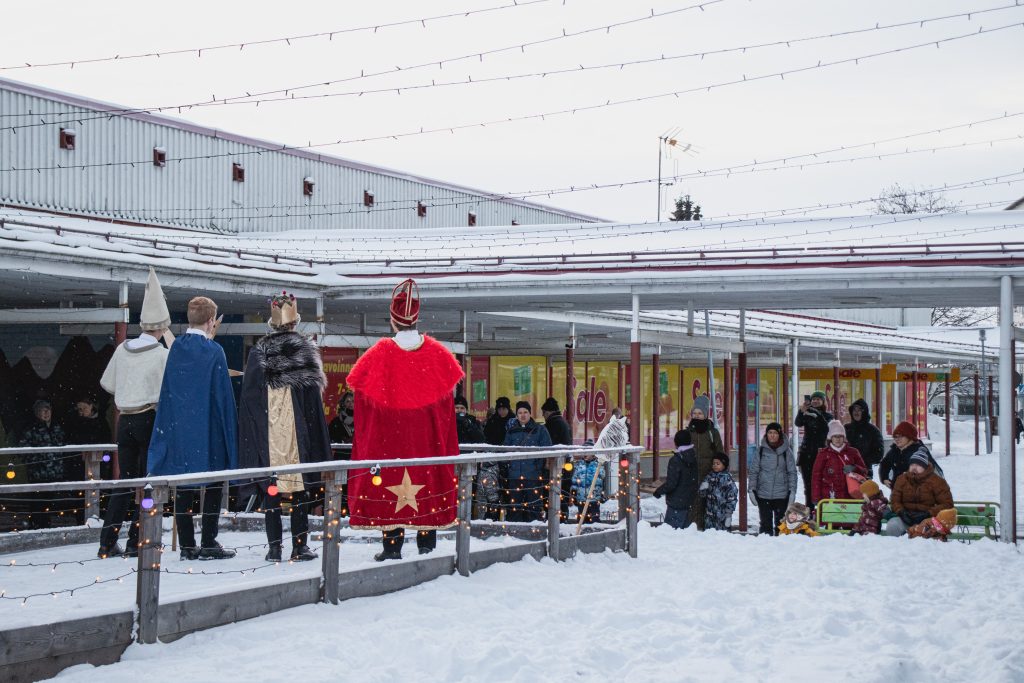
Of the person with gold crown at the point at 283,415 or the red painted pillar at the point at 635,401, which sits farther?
the red painted pillar at the point at 635,401

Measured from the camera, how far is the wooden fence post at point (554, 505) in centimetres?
973

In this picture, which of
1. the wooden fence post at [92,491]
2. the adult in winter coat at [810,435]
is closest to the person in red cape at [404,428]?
the wooden fence post at [92,491]

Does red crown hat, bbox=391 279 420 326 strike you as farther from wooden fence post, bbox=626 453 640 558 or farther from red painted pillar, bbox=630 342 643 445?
red painted pillar, bbox=630 342 643 445

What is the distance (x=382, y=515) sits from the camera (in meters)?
8.57

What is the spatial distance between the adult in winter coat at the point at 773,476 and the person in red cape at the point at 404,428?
19.0 ft

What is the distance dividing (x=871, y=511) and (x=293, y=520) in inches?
272

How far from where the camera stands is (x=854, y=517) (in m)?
13.5

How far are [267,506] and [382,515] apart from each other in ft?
2.49

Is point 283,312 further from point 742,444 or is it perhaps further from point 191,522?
point 742,444

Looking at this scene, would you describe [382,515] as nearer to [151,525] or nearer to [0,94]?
[151,525]

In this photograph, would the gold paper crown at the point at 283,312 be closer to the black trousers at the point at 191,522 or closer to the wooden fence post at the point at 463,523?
the black trousers at the point at 191,522

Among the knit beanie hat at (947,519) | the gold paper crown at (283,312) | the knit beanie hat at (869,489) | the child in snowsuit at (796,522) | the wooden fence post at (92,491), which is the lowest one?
the child in snowsuit at (796,522)

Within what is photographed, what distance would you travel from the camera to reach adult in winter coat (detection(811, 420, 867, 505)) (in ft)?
46.4

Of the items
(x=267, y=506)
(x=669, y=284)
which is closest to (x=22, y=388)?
(x=669, y=284)
